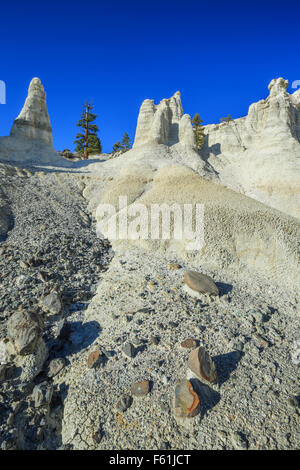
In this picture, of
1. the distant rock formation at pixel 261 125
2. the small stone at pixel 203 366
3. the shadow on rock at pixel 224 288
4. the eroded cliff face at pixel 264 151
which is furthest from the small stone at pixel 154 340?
the distant rock formation at pixel 261 125

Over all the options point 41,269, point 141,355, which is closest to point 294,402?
point 141,355

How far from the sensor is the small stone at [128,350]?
5046mm

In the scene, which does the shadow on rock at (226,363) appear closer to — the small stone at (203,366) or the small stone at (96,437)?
the small stone at (203,366)

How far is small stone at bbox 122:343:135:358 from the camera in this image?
16.6ft

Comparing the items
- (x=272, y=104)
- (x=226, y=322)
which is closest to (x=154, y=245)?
(x=226, y=322)

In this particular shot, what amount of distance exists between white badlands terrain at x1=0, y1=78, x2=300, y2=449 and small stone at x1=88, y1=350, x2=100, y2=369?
4cm

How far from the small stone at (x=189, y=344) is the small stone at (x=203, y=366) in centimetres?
44

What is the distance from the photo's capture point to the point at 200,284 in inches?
292

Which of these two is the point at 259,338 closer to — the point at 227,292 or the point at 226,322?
the point at 226,322

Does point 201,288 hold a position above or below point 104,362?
above

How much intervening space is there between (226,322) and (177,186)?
11036mm

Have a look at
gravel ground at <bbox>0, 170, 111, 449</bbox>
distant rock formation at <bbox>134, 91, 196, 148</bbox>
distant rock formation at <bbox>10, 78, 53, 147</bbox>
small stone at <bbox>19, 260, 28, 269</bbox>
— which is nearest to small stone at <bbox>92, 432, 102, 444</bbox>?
gravel ground at <bbox>0, 170, 111, 449</bbox>
